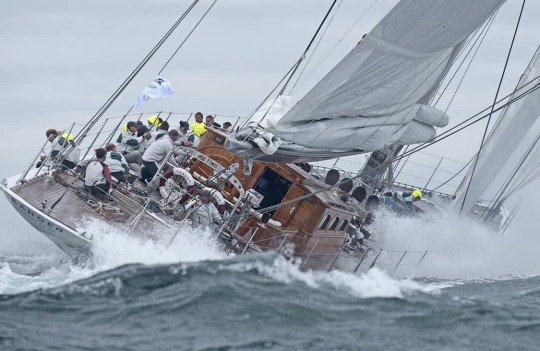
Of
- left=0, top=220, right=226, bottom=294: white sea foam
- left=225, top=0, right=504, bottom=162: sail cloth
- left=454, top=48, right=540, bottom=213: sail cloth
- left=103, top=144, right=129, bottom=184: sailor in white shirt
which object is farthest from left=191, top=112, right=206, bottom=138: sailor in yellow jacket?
left=454, top=48, right=540, bottom=213: sail cloth

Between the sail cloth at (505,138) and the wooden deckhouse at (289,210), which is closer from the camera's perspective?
the wooden deckhouse at (289,210)

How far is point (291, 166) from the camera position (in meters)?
21.1

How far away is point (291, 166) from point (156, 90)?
4887 mm

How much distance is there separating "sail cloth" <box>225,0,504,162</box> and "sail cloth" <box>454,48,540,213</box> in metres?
7.34

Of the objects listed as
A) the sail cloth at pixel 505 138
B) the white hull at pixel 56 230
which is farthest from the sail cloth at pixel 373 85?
the sail cloth at pixel 505 138

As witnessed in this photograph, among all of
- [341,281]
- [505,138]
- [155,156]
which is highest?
[505,138]

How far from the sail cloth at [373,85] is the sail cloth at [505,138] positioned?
24.1ft

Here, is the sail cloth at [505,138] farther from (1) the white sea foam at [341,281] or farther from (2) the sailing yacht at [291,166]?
(1) the white sea foam at [341,281]

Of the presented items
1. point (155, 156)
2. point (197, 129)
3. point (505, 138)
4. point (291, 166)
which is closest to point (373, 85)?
point (291, 166)

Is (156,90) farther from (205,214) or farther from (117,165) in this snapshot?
(205,214)

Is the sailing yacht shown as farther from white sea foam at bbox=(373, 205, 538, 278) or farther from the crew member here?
white sea foam at bbox=(373, 205, 538, 278)

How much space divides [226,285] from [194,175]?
6.46m

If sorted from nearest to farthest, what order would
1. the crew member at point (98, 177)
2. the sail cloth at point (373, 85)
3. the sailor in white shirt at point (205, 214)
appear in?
the sailor in white shirt at point (205, 214) < the sail cloth at point (373, 85) < the crew member at point (98, 177)

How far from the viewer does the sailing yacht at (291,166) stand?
761 inches
